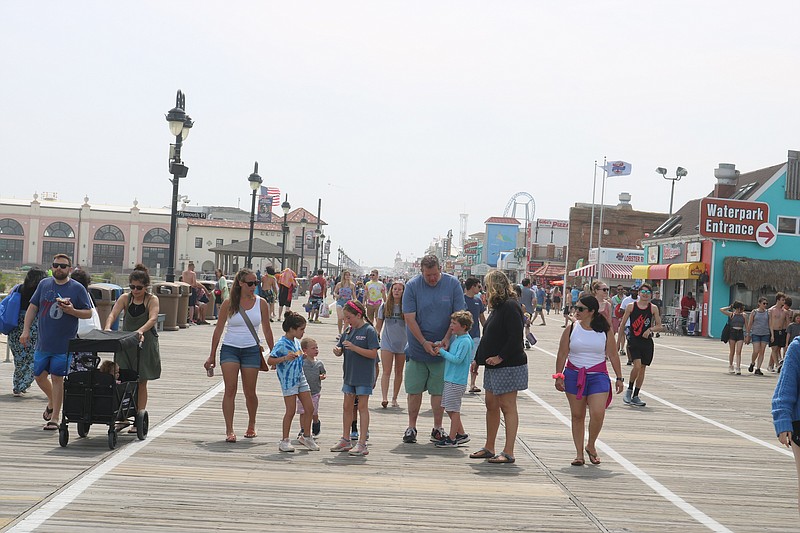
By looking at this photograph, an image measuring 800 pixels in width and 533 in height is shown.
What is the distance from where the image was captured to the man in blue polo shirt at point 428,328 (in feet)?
33.5

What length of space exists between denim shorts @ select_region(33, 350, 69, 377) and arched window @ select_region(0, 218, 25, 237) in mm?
116054

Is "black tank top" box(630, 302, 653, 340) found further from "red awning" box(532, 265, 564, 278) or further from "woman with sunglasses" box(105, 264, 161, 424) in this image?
"red awning" box(532, 265, 564, 278)

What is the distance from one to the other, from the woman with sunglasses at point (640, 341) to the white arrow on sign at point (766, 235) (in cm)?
2765

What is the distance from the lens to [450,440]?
10086mm

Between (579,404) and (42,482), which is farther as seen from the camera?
(579,404)

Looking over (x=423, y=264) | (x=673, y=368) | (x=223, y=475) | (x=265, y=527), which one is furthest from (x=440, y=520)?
(x=673, y=368)

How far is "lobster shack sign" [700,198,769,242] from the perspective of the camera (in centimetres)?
4006

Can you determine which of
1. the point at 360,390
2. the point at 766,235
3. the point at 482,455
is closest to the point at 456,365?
the point at 482,455

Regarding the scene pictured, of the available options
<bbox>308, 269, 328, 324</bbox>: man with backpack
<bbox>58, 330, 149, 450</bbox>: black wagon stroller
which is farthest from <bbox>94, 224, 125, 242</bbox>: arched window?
<bbox>58, 330, 149, 450</bbox>: black wagon stroller

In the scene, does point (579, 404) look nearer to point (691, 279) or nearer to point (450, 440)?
point (450, 440)

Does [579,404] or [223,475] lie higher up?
[579,404]

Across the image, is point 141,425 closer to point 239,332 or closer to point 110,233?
point 239,332

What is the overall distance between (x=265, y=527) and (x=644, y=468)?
175 inches

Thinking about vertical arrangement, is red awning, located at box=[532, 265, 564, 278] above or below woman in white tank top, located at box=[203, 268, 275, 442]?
above
